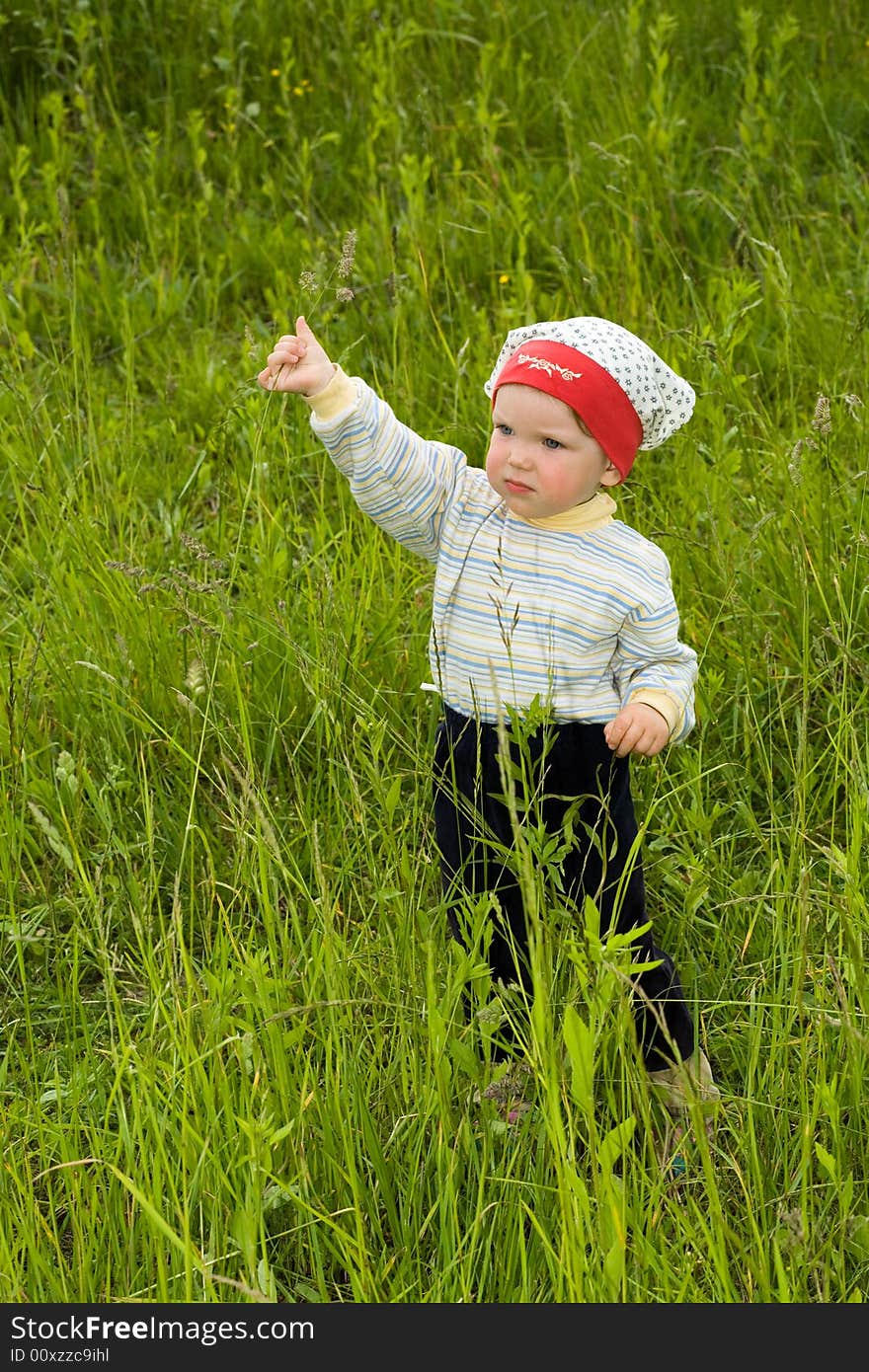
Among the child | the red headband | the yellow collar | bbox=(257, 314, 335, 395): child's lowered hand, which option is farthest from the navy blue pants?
bbox=(257, 314, 335, 395): child's lowered hand

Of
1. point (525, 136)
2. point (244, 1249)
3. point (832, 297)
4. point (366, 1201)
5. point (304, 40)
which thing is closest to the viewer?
point (244, 1249)

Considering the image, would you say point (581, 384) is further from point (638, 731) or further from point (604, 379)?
point (638, 731)

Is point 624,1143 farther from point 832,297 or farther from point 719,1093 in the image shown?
point 832,297

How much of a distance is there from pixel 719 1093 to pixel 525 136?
347cm

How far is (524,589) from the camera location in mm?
2143

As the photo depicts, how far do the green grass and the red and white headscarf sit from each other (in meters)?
0.36

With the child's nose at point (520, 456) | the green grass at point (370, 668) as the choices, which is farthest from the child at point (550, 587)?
the green grass at point (370, 668)

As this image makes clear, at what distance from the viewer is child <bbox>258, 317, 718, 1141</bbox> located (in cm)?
209

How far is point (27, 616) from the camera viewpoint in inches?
118

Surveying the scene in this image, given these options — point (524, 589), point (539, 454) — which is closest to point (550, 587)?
point (524, 589)

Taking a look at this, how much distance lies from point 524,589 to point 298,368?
464 mm

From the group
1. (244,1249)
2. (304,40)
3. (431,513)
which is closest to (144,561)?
(431,513)

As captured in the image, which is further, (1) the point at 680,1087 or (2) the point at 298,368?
(2) the point at 298,368

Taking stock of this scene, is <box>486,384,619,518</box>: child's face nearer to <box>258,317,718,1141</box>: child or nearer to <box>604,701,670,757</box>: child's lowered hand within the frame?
<box>258,317,718,1141</box>: child
